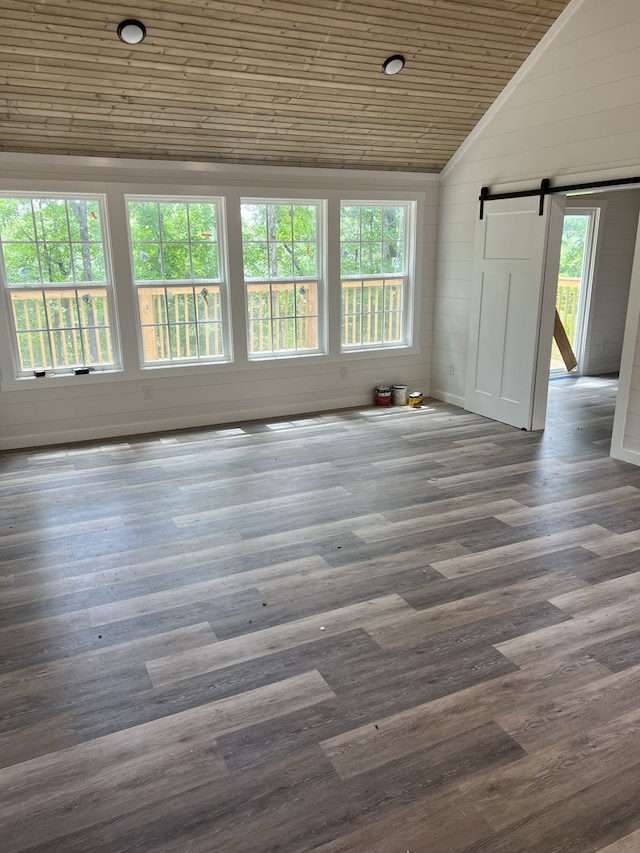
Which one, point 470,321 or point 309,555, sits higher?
point 470,321

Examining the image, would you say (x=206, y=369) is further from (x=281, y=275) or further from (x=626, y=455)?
(x=626, y=455)

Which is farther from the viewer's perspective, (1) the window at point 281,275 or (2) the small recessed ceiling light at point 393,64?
(1) the window at point 281,275

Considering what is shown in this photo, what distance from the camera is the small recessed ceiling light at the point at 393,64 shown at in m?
4.66

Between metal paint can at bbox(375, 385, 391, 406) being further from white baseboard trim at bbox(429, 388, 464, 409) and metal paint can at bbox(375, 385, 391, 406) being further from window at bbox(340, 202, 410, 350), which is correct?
white baseboard trim at bbox(429, 388, 464, 409)

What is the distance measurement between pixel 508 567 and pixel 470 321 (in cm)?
345

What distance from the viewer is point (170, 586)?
3145 millimetres

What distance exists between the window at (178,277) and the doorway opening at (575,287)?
420 cm

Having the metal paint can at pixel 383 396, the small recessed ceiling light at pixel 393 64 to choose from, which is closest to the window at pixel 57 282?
the small recessed ceiling light at pixel 393 64

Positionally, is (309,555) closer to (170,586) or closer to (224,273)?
(170,586)

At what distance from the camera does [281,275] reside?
6.15 m

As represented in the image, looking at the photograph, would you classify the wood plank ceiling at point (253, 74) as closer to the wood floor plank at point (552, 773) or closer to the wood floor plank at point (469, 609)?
the wood floor plank at point (469, 609)

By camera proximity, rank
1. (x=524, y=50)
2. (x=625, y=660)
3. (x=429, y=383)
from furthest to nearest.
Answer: (x=429, y=383) → (x=524, y=50) → (x=625, y=660)

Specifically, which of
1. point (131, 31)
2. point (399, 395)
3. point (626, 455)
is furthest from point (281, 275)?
point (626, 455)

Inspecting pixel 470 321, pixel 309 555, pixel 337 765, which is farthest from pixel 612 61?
pixel 337 765
